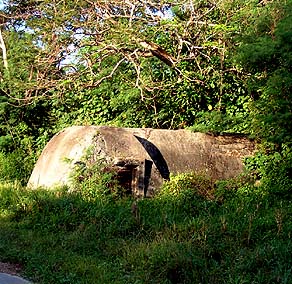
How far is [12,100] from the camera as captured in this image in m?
12.5

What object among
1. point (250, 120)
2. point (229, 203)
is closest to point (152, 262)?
point (229, 203)

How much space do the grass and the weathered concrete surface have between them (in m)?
0.69

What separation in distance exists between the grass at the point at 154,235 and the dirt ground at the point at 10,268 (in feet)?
0.33

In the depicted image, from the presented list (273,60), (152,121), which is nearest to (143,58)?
(152,121)

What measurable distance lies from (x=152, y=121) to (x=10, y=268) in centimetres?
728

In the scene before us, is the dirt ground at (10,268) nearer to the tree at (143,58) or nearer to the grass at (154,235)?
the grass at (154,235)

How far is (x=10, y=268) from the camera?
5508 mm

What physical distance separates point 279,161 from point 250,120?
128 cm

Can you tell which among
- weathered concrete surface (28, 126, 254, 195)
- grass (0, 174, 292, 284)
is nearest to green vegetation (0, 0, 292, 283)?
grass (0, 174, 292, 284)

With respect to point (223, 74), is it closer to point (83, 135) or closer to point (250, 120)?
point (250, 120)

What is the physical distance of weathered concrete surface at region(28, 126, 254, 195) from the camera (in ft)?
29.2

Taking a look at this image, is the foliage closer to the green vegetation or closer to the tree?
the green vegetation

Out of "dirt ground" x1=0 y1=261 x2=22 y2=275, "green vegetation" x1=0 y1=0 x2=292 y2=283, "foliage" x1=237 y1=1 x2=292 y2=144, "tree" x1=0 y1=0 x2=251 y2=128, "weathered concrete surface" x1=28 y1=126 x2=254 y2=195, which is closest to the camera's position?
"dirt ground" x1=0 y1=261 x2=22 y2=275

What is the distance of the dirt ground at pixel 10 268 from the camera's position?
5.36 metres
